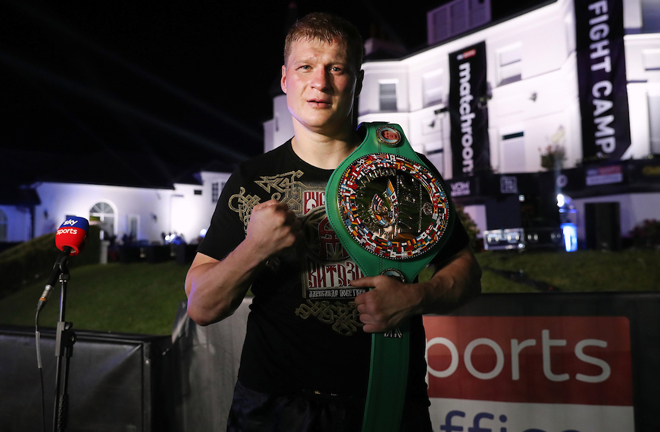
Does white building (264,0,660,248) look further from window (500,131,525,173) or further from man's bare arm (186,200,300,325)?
man's bare arm (186,200,300,325)

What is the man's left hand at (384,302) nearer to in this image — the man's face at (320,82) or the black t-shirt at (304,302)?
the black t-shirt at (304,302)

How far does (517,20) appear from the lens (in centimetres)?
1800

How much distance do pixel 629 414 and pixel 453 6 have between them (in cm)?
2131

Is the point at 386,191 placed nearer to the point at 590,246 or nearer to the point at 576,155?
the point at 590,246

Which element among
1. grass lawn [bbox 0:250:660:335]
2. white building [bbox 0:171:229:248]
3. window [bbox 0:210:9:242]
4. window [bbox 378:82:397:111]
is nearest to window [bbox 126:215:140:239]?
white building [bbox 0:171:229:248]

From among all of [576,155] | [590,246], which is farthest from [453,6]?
[590,246]

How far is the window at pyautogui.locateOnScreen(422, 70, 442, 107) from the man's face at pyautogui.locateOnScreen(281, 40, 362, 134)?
20335 millimetres

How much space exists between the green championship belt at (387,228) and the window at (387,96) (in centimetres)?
2148

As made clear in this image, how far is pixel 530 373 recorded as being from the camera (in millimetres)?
2824

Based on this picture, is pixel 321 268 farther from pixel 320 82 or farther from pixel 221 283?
pixel 320 82

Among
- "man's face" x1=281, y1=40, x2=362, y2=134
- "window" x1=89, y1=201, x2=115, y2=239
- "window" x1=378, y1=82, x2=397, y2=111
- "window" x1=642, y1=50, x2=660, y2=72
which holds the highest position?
"window" x1=378, y1=82, x2=397, y2=111

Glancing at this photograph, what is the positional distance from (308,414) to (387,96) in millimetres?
22051

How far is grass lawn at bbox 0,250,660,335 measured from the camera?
7113 mm

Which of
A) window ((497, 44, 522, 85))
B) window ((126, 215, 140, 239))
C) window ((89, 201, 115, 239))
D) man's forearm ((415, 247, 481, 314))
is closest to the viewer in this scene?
man's forearm ((415, 247, 481, 314))
